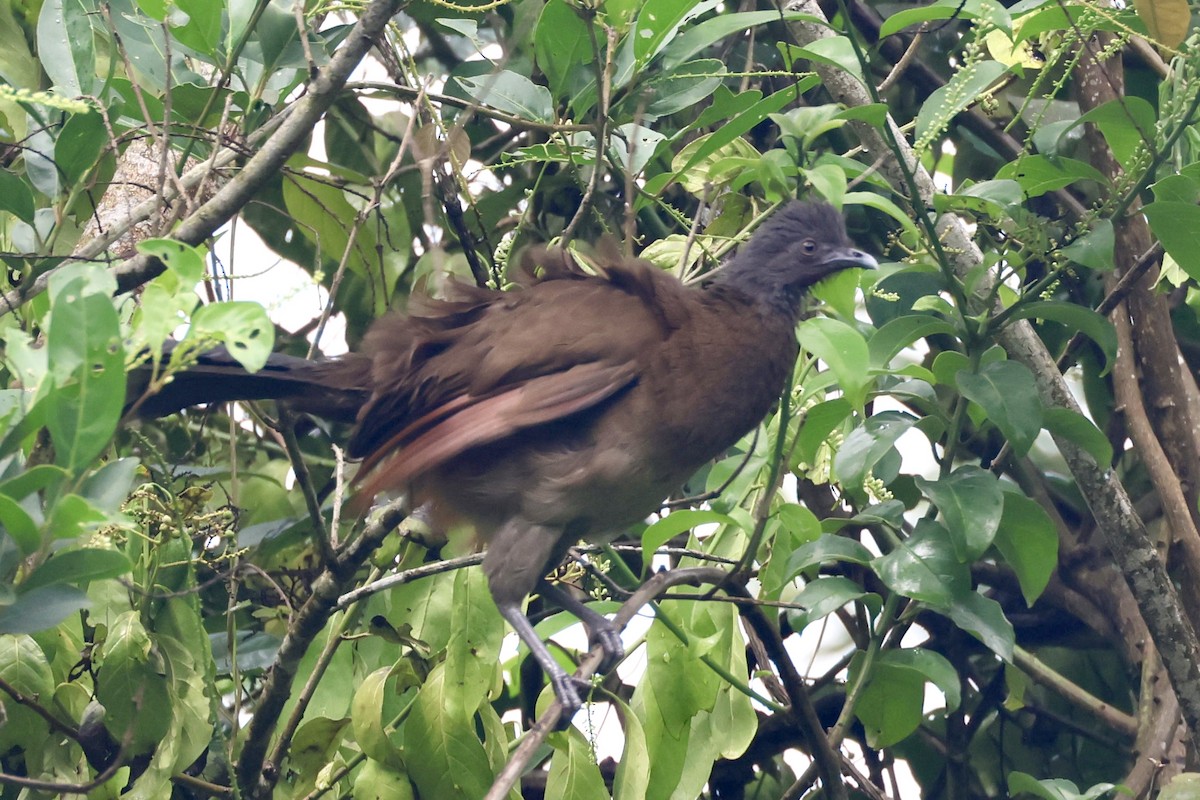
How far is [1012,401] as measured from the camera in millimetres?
2424

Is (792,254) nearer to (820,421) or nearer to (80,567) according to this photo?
(820,421)

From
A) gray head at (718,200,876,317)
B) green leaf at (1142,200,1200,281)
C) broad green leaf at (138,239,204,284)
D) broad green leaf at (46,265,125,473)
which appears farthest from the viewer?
gray head at (718,200,876,317)

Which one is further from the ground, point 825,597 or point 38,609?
point 38,609

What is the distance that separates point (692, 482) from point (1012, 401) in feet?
4.93

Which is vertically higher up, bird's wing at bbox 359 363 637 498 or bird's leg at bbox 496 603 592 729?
bird's wing at bbox 359 363 637 498

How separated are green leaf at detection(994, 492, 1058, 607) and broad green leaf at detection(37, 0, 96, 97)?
2.07 meters

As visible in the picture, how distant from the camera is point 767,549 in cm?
303

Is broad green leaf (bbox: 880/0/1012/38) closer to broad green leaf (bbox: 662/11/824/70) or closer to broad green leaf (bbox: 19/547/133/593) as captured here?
broad green leaf (bbox: 662/11/824/70)

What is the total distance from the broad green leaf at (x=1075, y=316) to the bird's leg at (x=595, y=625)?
3.54 feet

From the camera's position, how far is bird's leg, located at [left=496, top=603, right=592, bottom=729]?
2.77 metres

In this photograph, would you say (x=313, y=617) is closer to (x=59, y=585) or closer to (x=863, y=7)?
(x=59, y=585)

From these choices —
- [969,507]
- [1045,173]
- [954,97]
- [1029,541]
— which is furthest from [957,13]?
[1029,541]

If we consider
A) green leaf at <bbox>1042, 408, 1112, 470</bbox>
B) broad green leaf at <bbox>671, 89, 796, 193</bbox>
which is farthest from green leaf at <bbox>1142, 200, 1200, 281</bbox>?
broad green leaf at <bbox>671, 89, 796, 193</bbox>

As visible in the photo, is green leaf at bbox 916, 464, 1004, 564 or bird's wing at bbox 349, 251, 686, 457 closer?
green leaf at bbox 916, 464, 1004, 564
